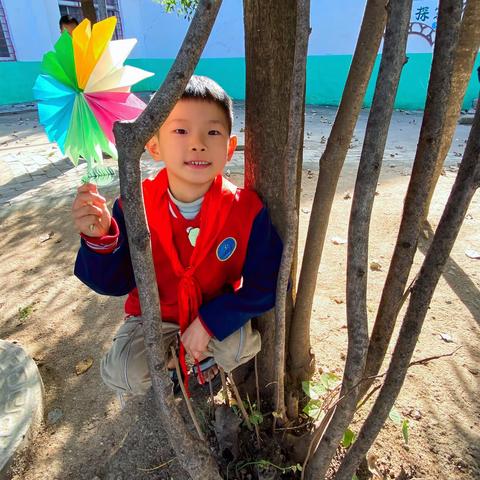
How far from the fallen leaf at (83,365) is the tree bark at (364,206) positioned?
149cm

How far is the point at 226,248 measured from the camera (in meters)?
1.41

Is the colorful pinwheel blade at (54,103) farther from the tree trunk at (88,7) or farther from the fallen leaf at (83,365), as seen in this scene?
the tree trunk at (88,7)

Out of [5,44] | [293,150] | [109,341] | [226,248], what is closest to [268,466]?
[226,248]

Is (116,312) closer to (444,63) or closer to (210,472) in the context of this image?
(210,472)

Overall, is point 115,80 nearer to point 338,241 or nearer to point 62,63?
point 62,63

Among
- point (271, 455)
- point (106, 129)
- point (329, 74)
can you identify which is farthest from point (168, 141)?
point (329, 74)

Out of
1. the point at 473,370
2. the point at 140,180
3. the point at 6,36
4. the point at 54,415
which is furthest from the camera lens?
the point at 6,36

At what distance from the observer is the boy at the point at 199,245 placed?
1.30m

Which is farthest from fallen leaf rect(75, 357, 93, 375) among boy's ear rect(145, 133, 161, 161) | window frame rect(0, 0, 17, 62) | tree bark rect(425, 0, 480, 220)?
window frame rect(0, 0, 17, 62)

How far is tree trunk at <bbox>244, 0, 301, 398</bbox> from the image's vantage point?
122 cm

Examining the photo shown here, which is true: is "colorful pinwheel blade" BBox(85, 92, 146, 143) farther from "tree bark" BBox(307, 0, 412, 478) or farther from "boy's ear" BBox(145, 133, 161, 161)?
"tree bark" BBox(307, 0, 412, 478)

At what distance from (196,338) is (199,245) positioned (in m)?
0.33

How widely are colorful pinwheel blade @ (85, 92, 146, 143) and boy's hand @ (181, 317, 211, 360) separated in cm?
70

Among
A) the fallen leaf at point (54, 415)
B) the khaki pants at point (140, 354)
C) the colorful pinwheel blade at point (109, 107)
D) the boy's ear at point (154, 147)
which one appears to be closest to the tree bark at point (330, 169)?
the khaki pants at point (140, 354)
